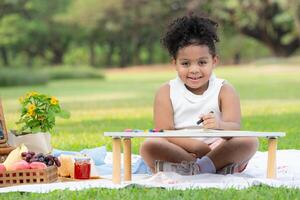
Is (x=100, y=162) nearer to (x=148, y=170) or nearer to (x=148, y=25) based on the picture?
(x=148, y=170)

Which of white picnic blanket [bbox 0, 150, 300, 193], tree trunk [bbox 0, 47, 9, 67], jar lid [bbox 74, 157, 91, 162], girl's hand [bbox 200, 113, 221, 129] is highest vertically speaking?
tree trunk [bbox 0, 47, 9, 67]

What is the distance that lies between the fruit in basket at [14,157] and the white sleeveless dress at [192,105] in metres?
1.06

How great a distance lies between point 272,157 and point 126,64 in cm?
6110

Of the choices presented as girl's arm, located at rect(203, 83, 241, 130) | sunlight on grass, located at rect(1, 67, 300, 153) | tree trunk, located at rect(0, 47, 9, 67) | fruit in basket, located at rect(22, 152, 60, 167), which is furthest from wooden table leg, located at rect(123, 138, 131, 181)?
tree trunk, located at rect(0, 47, 9, 67)

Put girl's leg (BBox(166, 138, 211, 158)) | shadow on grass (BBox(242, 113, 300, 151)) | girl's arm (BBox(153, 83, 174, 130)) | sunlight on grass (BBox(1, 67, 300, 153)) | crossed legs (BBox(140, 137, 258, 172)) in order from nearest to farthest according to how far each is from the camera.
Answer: crossed legs (BBox(140, 137, 258, 172))
girl's leg (BBox(166, 138, 211, 158))
girl's arm (BBox(153, 83, 174, 130))
shadow on grass (BBox(242, 113, 300, 151))
sunlight on grass (BBox(1, 67, 300, 153))

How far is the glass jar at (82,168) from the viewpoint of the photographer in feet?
17.8

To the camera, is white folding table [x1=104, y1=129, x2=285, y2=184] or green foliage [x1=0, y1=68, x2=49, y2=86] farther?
A: green foliage [x1=0, y1=68, x2=49, y2=86]

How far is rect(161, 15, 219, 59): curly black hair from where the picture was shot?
5684mm

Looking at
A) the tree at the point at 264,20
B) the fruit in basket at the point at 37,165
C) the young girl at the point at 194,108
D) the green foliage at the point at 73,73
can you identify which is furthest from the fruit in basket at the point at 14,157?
the tree at the point at 264,20

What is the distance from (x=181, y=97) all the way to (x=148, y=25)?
48.2 m

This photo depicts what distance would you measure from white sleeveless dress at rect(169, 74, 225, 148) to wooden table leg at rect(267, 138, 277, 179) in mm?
598

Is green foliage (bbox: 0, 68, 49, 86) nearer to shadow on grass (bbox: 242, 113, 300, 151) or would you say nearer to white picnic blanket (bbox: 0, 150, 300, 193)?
shadow on grass (bbox: 242, 113, 300, 151)

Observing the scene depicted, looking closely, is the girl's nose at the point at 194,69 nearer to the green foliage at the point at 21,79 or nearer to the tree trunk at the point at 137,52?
the green foliage at the point at 21,79

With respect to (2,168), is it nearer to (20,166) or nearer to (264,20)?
(20,166)
